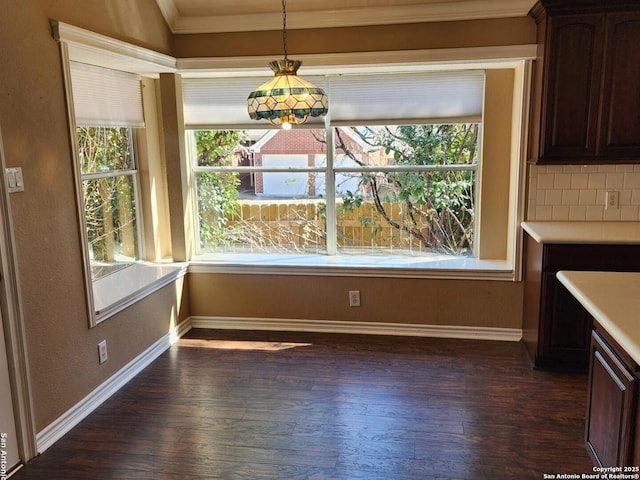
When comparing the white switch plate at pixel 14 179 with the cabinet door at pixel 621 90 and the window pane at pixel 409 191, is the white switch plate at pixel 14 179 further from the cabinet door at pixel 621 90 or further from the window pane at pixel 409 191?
the cabinet door at pixel 621 90

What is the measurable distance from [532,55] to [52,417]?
346 cm

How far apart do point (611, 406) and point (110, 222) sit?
3.08 m

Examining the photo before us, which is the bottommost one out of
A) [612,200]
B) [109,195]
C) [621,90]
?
[612,200]

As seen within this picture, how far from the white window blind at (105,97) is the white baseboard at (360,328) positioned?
161 centimetres

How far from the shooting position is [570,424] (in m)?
2.65

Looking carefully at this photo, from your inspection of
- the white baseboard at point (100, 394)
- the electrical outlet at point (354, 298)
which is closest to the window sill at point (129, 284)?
the white baseboard at point (100, 394)

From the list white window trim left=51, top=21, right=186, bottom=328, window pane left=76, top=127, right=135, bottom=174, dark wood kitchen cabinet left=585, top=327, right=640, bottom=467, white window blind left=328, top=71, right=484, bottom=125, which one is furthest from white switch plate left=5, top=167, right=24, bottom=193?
dark wood kitchen cabinet left=585, top=327, right=640, bottom=467

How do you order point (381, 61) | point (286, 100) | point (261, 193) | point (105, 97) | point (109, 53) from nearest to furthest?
1. point (286, 100)
2. point (109, 53)
3. point (105, 97)
4. point (381, 61)
5. point (261, 193)

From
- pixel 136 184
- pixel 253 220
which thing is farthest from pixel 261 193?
pixel 136 184

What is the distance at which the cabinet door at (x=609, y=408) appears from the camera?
1744mm

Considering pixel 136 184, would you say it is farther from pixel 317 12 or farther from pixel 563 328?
pixel 563 328

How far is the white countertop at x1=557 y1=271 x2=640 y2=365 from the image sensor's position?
5.09ft

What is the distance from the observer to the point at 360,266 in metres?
3.86

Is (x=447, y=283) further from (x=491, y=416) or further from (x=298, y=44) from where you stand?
(x=298, y=44)
